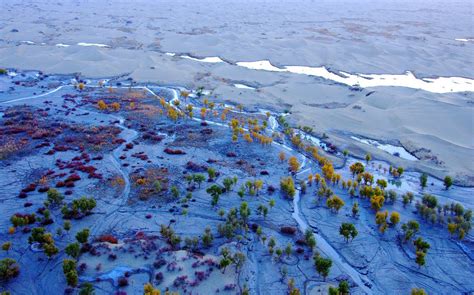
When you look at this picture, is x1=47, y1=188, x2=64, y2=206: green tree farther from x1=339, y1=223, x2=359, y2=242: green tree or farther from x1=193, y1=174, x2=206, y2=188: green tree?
x1=339, y1=223, x2=359, y2=242: green tree

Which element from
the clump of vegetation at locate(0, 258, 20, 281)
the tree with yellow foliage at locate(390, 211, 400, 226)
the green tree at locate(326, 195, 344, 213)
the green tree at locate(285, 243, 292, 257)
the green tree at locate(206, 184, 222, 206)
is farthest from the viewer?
the green tree at locate(326, 195, 344, 213)

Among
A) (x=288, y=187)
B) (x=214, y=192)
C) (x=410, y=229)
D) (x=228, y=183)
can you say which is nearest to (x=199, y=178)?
(x=214, y=192)

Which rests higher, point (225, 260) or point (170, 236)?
point (225, 260)

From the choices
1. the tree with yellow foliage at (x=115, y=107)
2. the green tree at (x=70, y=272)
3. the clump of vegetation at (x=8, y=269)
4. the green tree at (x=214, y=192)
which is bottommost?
the clump of vegetation at (x=8, y=269)

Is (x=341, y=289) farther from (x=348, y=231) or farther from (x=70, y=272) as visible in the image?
(x=70, y=272)

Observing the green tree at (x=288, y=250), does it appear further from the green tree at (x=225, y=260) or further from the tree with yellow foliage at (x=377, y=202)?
the tree with yellow foliage at (x=377, y=202)

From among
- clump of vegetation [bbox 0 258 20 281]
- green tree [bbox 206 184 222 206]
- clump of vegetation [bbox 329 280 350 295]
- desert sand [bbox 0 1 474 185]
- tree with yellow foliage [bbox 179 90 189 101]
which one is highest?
desert sand [bbox 0 1 474 185]

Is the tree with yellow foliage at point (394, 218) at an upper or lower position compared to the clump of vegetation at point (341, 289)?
upper

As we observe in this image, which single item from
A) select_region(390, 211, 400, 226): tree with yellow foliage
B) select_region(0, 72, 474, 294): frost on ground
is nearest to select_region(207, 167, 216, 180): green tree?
select_region(0, 72, 474, 294): frost on ground

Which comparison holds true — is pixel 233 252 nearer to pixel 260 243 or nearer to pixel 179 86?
pixel 260 243

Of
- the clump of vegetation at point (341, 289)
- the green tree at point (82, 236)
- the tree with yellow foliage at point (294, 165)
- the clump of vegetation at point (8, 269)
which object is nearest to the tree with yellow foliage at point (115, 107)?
the tree with yellow foliage at point (294, 165)

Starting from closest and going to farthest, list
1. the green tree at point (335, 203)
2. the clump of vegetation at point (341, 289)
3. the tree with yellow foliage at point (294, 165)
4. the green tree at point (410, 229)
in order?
the clump of vegetation at point (341, 289) → the green tree at point (410, 229) → the green tree at point (335, 203) → the tree with yellow foliage at point (294, 165)
